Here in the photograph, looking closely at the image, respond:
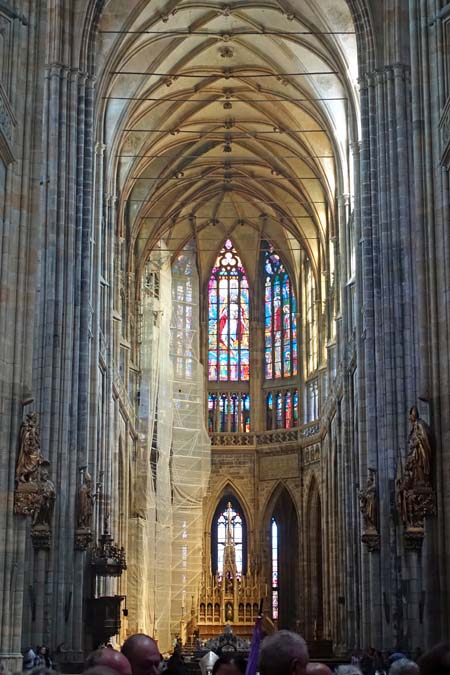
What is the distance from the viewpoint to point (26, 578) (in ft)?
89.4

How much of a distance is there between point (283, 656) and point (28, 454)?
15.8m

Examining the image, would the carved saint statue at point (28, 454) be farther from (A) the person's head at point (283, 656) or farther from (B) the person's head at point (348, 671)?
(A) the person's head at point (283, 656)

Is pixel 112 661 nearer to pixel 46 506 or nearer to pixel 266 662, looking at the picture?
pixel 266 662

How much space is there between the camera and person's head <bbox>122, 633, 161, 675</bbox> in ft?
19.4

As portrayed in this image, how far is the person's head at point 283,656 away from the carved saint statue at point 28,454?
1545 cm

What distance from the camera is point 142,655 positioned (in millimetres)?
5949

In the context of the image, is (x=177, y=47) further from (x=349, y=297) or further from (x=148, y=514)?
(x=148, y=514)

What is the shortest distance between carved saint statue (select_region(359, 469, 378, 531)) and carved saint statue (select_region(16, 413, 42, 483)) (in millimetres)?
12164

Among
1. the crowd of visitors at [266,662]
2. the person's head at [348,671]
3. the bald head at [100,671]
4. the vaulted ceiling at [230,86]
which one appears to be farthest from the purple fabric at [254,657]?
the vaulted ceiling at [230,86]

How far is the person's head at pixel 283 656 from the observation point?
16.4ft

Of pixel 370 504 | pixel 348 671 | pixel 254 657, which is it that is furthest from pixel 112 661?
pixel 370 504

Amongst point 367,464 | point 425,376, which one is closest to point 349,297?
point 367,464

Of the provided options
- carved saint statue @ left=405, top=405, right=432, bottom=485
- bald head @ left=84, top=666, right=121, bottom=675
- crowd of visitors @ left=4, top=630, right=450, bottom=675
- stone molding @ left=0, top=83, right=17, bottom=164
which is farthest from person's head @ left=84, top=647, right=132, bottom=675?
carved saint statue @ left=405, top=405, right=432, bottom=485

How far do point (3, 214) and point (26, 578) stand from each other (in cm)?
1029
